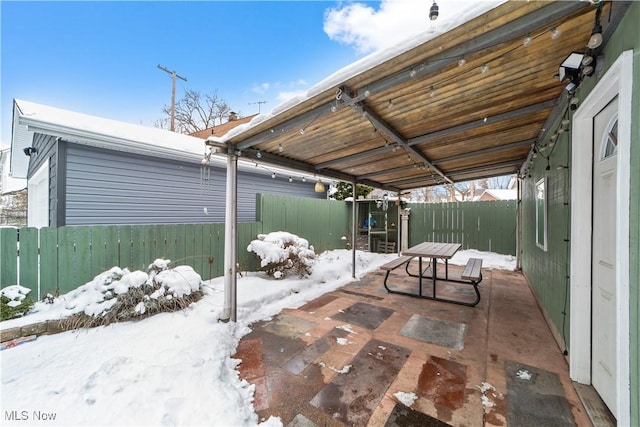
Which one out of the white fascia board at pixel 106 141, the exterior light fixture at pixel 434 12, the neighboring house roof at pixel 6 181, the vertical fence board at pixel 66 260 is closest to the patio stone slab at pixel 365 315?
the exterior light fixture at pixel 434 12

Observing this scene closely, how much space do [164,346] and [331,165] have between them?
3.55 meters

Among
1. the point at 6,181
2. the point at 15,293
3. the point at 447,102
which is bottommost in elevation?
the point at 15,293

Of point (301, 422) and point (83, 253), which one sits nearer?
→ point (301, 422)

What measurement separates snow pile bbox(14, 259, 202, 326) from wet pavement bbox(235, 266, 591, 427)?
48.4 inches

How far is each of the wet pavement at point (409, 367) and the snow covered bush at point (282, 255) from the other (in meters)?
1.30

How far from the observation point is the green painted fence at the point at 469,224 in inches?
318

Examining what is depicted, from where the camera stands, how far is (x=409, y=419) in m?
1.78

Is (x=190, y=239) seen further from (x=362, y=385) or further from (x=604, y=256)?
(x=604, y=256)

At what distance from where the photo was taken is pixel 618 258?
1.37m

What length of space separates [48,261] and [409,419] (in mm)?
4494

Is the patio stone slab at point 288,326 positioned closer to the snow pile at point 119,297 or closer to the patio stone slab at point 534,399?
the snow pile at point 119,297

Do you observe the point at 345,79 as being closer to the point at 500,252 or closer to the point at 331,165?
the point at 331,165

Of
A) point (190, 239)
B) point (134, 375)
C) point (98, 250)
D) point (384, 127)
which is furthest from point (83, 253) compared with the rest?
point (384, 127)

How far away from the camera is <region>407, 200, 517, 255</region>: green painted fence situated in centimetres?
807
